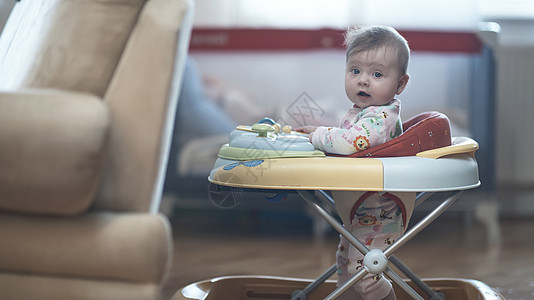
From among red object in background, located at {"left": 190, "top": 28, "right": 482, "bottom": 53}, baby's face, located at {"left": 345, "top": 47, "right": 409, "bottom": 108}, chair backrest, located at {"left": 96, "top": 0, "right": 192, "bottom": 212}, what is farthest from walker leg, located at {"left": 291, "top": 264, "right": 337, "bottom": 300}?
red object in background, located at {"left": 190, "top": 28, "right": 482, "bottom": 53}

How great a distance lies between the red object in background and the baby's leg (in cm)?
139

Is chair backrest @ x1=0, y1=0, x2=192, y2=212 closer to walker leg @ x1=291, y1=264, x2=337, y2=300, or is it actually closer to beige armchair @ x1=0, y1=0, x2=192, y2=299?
beige armchair @ x1=0, y1=0, x2=192, y2=299

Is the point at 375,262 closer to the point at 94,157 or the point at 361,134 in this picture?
the point at 361,134

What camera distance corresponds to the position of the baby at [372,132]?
1.09 metres

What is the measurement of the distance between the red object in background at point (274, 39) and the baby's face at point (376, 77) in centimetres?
130

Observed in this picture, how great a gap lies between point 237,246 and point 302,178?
115cm

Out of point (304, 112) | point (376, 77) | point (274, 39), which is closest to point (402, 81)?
point (376, 77)

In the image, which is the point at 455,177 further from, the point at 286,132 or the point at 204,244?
the point at 204,244

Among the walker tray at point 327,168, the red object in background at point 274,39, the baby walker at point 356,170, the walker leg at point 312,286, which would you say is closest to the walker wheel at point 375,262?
the baby walker at point 356,170

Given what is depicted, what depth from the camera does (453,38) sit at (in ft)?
7.84

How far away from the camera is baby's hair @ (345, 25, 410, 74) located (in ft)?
3.69

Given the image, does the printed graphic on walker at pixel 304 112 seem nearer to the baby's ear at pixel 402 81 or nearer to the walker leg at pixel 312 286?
the baby's ear at pixel 402 81

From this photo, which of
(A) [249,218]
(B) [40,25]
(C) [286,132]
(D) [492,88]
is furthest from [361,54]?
(A) [249,218]

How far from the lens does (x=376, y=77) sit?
3.71 ft
